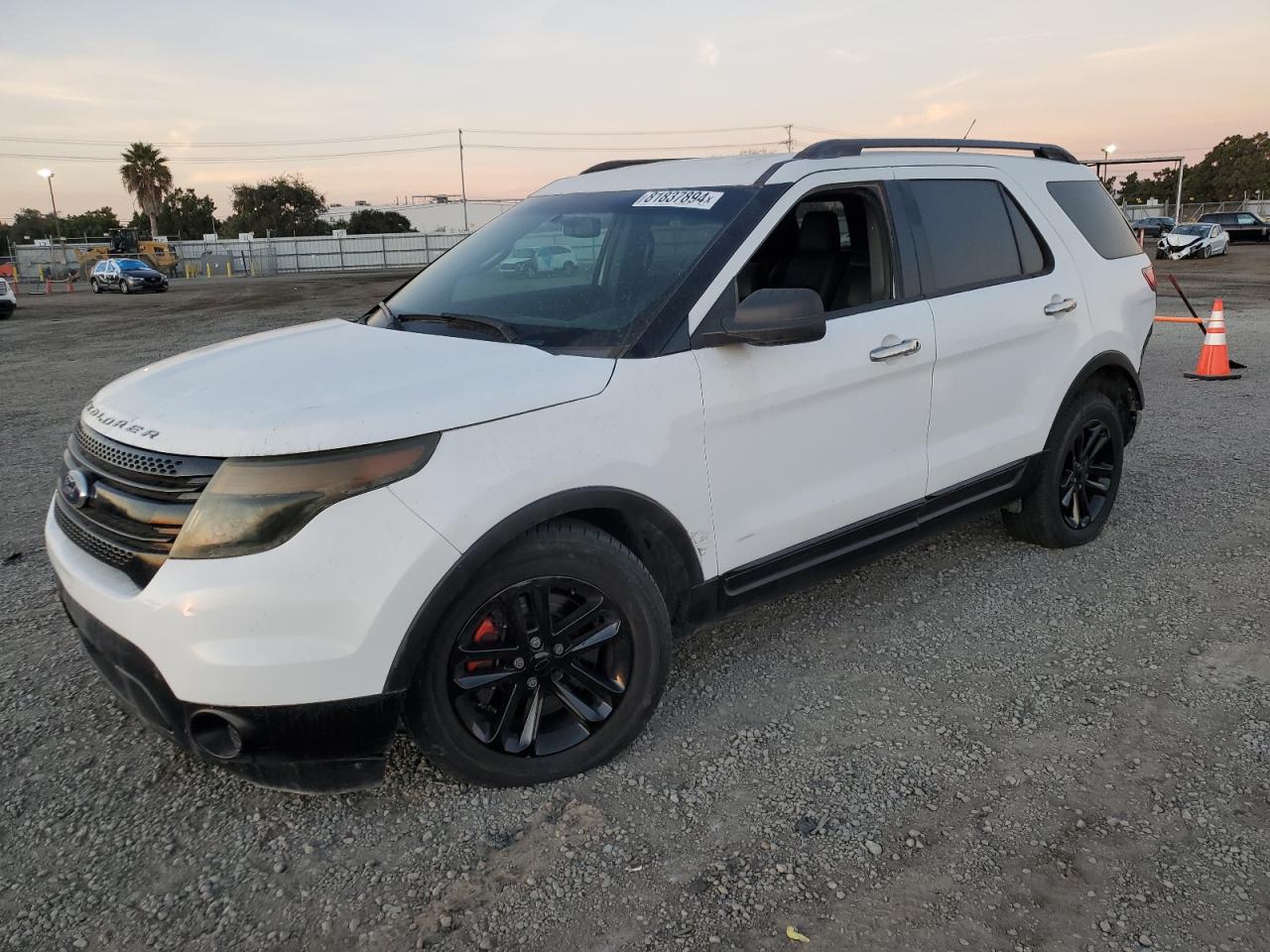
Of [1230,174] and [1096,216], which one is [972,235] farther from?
[1230,174]

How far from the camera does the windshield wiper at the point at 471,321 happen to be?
124 inches

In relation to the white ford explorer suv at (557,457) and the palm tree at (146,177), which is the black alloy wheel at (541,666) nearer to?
the white ford explorer suv at (557,457)

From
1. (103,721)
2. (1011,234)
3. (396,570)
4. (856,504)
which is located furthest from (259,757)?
(1011,234)

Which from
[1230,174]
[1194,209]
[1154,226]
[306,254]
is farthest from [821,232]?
[1230,174]

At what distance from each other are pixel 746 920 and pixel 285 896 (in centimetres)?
119

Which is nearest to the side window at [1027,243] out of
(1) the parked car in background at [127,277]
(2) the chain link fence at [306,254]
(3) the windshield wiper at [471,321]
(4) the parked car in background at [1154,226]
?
(3) the windshield wiper at [471,321]

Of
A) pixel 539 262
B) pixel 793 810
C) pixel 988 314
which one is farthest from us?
pixel 988 314

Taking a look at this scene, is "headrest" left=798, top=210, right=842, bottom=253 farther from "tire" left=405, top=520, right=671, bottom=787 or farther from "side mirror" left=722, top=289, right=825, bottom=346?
"tire" left=405, top=520, right=671, bottom=787

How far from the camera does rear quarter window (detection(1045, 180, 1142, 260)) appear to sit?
4.66 meters

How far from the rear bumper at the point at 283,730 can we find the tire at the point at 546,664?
138 mm

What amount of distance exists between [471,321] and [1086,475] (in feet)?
10.6

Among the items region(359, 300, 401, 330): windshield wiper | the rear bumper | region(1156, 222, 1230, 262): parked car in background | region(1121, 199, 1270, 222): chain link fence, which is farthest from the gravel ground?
region(1121, 199, 1270, 222): chain link fence

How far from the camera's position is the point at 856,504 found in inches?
141

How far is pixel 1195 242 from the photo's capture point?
3341 cm
